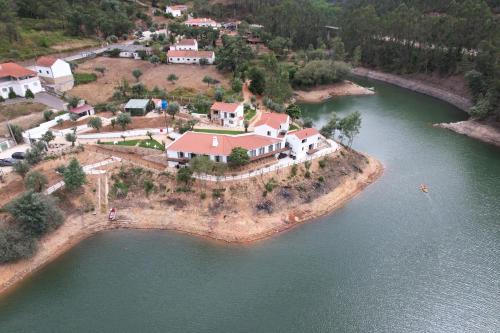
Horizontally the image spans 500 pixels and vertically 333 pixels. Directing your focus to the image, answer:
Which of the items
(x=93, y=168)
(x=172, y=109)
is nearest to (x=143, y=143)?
(x=93, y=168)

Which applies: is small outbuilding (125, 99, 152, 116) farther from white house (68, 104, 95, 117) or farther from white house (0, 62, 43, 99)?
white house (0, 62, 43, 99)

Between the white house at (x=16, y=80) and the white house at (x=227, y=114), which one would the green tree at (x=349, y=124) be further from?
the white house at (x=16, y=80)

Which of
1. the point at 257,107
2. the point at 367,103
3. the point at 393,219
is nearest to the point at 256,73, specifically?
the point at 257,107

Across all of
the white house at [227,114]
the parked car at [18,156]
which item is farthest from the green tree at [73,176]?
the white house at [227,114]

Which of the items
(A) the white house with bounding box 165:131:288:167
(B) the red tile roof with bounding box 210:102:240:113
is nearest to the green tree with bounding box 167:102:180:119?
(B) the red tile roof with bounding box 210:102:240:113

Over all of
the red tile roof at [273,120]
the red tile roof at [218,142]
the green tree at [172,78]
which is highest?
the green tree at [172,78]

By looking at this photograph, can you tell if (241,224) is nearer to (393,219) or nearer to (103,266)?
(103,266)
